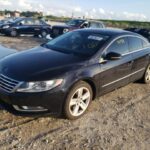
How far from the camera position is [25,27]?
20391 millimetres

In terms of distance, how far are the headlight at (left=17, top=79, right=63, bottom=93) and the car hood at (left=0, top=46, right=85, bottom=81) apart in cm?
8

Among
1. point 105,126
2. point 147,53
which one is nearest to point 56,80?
point 105,126

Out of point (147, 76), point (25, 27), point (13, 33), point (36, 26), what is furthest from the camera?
point (36, 26)

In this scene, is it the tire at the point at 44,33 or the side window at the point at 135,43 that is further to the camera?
the tire at the point at 44,33

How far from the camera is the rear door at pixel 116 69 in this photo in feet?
17.8

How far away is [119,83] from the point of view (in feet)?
19.7

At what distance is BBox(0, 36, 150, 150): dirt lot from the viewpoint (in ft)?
13.3

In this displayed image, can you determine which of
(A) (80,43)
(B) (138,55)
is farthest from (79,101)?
(B) (138,55)

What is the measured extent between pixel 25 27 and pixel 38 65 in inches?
638

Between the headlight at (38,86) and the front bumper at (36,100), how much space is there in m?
0.06

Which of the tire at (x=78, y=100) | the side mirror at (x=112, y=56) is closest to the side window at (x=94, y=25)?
the side mirror at (x=112, y=56)

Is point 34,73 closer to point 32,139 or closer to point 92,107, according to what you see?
point 32,139

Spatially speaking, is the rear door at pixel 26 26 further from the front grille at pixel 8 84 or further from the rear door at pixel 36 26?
the front grille at pixel 8 84

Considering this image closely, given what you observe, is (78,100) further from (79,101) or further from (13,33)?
(13,33)
